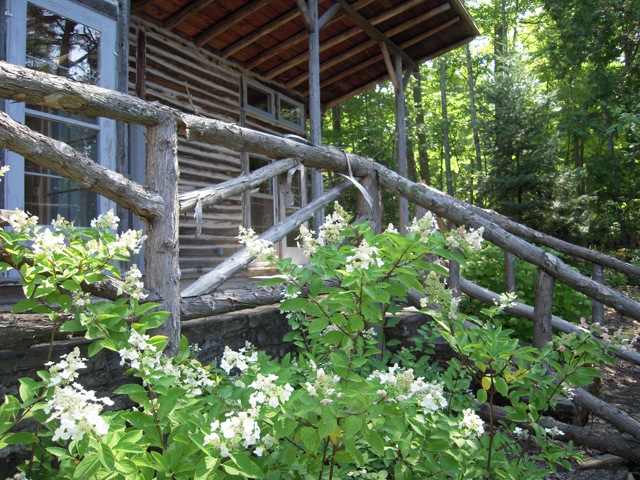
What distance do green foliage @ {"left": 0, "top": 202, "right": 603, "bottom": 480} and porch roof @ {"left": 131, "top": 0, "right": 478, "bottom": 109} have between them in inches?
238

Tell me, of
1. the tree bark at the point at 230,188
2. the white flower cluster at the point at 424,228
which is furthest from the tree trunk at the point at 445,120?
the white flower cluster at the point at 424,228

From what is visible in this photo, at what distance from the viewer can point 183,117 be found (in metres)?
2.50

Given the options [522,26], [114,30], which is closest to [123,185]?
[114,30]

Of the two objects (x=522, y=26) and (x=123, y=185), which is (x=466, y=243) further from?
(x=522, y=26)

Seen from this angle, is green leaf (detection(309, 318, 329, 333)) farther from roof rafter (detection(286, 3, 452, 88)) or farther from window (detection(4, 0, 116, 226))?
roof rafter (detection(286, 3, 452, 88))

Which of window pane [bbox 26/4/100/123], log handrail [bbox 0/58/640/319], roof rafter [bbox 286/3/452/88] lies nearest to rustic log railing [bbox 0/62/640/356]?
log handrail [bbox 0/58/640/319]

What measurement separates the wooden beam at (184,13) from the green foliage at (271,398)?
19.1 ft

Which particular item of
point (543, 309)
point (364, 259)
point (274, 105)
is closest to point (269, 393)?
point (364, 259)

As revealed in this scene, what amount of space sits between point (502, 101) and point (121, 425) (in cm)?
1413

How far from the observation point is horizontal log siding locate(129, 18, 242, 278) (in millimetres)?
7207

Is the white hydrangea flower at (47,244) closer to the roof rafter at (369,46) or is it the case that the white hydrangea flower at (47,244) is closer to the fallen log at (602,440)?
the fallen log at (602,440)

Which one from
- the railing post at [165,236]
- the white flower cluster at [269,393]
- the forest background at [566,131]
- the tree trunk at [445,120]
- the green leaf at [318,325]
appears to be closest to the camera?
the white flower cluster at [269,393]

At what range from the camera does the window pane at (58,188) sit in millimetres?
4055

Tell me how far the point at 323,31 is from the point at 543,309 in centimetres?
659
